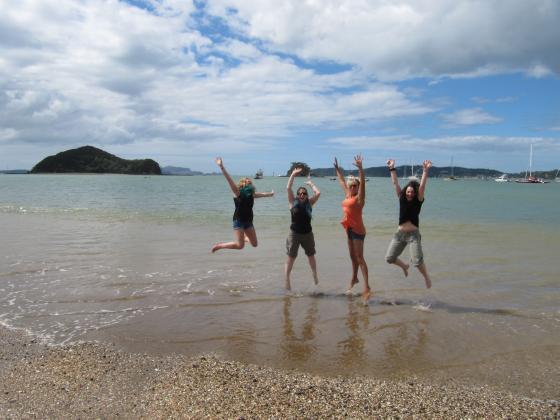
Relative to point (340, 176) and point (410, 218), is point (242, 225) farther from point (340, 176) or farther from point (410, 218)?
point (410, 218)

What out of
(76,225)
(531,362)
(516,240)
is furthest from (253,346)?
(76,225)

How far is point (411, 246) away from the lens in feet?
26.8

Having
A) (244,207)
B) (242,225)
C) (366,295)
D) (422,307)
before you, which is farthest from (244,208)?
(422,307)

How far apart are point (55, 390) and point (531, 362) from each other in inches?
217

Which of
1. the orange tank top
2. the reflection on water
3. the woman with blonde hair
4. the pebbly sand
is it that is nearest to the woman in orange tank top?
the orange tank top

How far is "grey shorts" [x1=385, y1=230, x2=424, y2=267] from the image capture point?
8094 millimetres

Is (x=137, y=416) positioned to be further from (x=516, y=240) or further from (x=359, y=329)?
(x=516, y=240)

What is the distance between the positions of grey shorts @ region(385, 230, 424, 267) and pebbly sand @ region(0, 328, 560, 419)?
3474 mm

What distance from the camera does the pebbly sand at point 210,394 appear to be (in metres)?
4.16

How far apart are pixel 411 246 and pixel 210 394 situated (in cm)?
500

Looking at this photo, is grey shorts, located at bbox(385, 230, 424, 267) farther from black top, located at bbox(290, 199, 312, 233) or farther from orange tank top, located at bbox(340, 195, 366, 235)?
black top, located at bbox(290, 199, 312, 233)

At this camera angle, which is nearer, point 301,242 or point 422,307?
point 422,307

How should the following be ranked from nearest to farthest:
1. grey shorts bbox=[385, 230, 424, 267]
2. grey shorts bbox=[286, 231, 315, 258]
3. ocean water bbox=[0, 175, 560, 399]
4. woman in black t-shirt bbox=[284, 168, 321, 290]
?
ocean water bbox=[0, 175, 560, 399]
grey shorts bbox=[385, 230, 424, 267]
woman in black t-shirt bbox=[284, 168, 321, 290]
grey shorts bbox=[286, 231, 315, 258]

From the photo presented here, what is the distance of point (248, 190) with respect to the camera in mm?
9008
